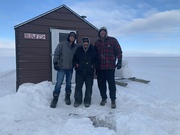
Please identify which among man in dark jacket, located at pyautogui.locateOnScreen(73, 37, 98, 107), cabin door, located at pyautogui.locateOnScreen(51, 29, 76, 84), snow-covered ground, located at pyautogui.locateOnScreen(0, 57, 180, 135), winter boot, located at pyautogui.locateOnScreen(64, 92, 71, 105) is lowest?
snow-covered ground, located at pyautogui.locateOnScreen(0, 57, 180, 135)

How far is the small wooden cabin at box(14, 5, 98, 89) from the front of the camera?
665cm

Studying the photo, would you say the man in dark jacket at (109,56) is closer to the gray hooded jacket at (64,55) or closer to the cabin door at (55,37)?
the gray hooded jacket at (64,55)

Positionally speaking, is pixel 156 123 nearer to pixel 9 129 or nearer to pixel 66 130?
pixel 66 130

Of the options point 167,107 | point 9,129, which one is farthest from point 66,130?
point 167,107

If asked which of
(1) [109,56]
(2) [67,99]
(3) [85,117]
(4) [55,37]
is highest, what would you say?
(4) [55,37]

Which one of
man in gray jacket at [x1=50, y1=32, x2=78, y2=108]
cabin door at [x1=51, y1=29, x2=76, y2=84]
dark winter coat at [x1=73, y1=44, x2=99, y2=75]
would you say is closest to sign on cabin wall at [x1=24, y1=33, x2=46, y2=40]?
cabin door at [x1=51, y1=29, x2=76, y2=84]

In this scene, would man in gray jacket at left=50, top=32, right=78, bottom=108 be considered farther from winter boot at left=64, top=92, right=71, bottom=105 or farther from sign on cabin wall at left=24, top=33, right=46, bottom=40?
sign on cabin wall at left=24, top=33, right=46, bottom=40

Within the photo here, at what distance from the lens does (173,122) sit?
3.64m

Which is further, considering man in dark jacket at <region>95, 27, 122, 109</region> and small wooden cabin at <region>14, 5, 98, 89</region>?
small wooden cabin at <region>14, 5, 98, 89</region>

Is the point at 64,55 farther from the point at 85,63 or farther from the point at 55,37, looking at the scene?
the point at 55,37

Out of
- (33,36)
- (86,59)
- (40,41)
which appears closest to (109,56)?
(86,59)

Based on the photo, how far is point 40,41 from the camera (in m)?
6.93

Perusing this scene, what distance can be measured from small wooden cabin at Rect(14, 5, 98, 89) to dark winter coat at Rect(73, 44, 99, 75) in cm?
270

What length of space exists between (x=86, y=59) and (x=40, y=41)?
10.0ft
